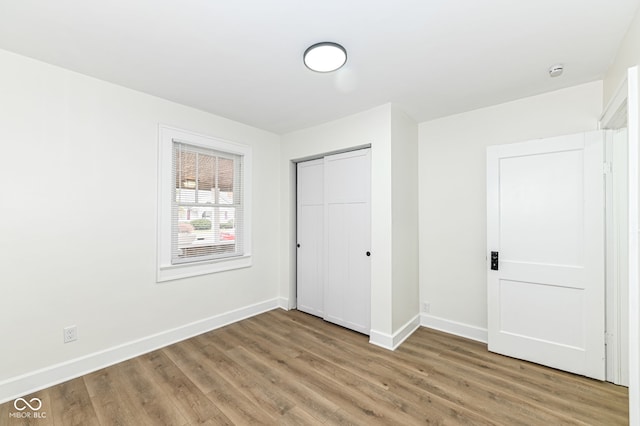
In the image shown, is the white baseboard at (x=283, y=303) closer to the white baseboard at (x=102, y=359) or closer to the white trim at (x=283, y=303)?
the white trim at (x=283, y=303)

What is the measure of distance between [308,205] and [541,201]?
2620 millimetres

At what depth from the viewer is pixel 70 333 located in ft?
7.70

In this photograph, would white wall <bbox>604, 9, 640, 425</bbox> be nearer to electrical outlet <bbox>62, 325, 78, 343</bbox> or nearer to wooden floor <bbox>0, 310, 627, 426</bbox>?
wooden floor <bbox>0, 310, 627, 426</bbox>

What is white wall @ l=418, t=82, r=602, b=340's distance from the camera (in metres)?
2.83

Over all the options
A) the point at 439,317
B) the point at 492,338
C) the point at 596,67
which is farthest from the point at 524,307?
the point at 596,67

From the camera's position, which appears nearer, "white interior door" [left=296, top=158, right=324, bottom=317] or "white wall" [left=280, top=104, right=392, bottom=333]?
"white wall" [left=280, top=104, right=392, bottom=333]

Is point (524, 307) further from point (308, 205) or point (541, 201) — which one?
point (308, 205)

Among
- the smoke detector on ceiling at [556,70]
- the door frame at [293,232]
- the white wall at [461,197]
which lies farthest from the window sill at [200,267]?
the smoke detector on ceiling at [556,70]

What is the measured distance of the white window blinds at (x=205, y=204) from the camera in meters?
3.09

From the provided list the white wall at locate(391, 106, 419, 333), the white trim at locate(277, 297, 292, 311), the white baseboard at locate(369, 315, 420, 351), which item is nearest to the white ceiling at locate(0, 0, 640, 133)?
the white wall at locate(391, 106, 419, 333)

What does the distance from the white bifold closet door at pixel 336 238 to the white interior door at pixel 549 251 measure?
4.29ft

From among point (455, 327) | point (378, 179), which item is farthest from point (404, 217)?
point (455, 327)

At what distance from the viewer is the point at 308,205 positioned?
3.93m

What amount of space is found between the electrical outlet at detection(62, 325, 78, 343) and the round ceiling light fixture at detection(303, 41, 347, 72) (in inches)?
116
